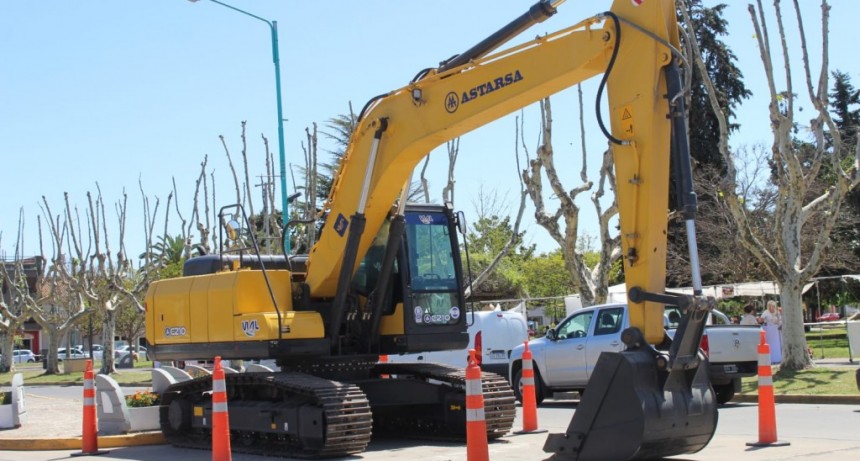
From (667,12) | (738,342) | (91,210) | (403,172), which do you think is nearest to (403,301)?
(403,172)

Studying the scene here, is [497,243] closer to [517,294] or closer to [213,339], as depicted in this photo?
[517,294]

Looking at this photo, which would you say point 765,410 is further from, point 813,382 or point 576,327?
point 813,382

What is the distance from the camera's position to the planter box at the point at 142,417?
44.7 ft

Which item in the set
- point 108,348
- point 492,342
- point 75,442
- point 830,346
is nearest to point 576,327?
point 492,342

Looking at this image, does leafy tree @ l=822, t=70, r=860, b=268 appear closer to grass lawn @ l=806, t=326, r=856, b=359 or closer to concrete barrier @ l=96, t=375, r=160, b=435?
grass lawn @ l=806, t=326, r=856, b=359

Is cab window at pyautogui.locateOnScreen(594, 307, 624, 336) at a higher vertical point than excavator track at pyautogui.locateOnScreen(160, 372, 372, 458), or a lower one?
higher

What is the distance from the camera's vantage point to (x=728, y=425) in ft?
43.3

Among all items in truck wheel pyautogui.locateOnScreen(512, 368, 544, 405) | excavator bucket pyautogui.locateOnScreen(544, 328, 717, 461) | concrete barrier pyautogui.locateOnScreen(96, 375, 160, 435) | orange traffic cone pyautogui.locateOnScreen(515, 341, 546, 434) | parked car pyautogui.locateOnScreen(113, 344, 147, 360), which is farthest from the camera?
parked car pyautogui.locateOnScreen(113, 344, 147, 360)

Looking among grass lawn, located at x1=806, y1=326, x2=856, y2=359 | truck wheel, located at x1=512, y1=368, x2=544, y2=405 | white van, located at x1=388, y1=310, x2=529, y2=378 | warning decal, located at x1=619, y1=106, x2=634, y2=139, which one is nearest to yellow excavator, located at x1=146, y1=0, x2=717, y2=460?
warning decal, located at x1=619, y1=106, x2=634, y2=139

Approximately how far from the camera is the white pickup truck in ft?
54.6

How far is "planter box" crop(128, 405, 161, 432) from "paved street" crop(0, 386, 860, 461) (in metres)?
0.47

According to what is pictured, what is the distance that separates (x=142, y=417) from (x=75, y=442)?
0.93m

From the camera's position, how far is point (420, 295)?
1216 centimetres

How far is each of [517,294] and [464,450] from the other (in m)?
43.0
